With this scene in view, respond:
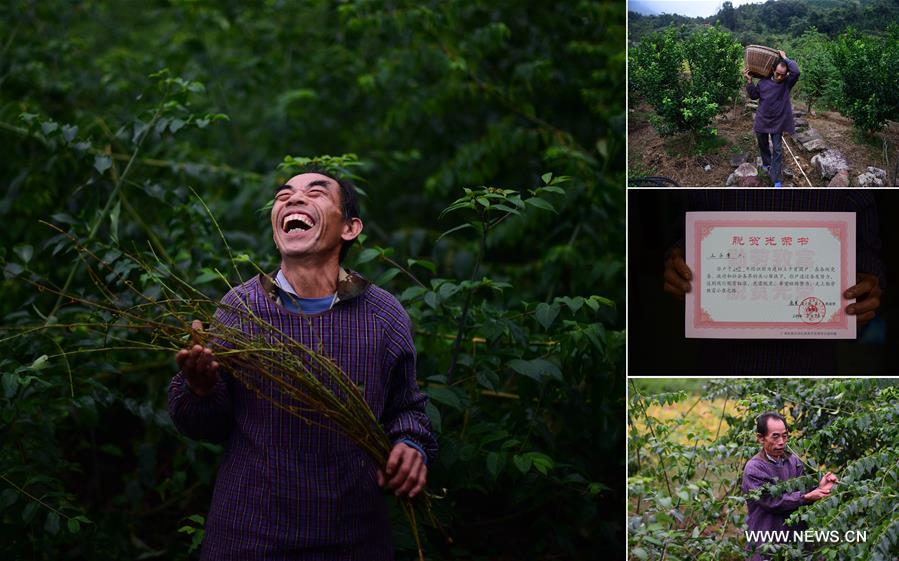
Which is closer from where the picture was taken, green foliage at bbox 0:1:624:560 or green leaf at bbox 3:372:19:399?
green leaf at bbox 3:372:19:399

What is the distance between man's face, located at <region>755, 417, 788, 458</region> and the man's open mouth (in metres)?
1.30

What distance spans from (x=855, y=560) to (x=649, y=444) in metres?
0.58

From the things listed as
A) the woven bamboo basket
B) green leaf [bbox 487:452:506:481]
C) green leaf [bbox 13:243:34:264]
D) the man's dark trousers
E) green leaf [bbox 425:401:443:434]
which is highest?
the woven bamboo basket

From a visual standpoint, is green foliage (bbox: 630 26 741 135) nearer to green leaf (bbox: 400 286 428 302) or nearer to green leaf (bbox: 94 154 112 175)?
green leaf (bbox: 400 286 428 302)

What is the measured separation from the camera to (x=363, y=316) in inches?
102

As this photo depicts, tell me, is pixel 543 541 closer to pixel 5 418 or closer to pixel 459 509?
pixel 459 509

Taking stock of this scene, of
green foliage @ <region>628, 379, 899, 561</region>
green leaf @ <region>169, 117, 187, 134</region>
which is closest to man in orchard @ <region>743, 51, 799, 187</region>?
green foliage @ <region>628, 379, 899, 561</region>

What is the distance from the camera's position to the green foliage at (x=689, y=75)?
2689 millimetres

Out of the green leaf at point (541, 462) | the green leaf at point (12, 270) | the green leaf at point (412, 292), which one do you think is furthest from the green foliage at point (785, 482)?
the green leaf at point (12, 270)

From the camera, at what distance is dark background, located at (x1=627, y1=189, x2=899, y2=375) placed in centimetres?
270

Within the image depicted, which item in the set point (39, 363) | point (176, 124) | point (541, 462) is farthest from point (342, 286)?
point (176, 124)

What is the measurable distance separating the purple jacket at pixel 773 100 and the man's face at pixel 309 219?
111cm

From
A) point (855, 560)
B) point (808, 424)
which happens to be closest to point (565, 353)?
point (808, 424)

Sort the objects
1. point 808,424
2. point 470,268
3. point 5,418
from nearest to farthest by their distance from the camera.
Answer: point 808,424, point 5,418, point 470,268
